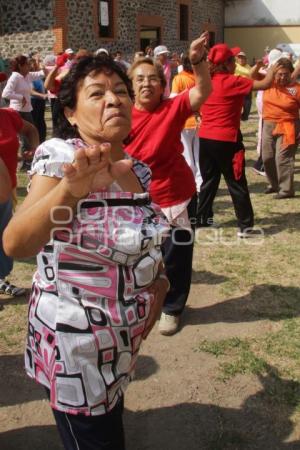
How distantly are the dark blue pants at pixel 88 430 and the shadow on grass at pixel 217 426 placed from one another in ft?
3.12

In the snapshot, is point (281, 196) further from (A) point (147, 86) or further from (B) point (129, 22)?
(B) point (129, 22)

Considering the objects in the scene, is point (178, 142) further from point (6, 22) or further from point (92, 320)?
point (6, 22)

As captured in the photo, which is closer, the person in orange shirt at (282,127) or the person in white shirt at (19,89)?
the person in orange shirt at (282,127)

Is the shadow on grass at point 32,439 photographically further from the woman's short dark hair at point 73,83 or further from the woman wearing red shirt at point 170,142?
the woman's short dark hair at point 73,83

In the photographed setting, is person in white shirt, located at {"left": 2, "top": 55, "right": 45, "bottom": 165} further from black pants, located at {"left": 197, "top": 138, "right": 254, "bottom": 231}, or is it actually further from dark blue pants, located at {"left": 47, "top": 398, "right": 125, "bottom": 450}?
dark blue pants, located at {"left": 47, "top": 398, "right": 125, "bottom": 450}

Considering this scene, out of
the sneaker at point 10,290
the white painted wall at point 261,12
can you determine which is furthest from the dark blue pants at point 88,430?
the white painted wall at point 261,12

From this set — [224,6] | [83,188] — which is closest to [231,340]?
[83,188]

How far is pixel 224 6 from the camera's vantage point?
3167 centimetres

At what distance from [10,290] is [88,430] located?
2799 mm

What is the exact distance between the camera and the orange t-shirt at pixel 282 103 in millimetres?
6496

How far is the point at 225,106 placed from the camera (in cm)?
525

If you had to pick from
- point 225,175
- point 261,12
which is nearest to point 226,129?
point 225,175

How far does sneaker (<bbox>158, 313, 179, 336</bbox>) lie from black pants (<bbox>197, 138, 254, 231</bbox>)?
2.17m

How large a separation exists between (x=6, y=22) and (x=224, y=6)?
61.0 feet
